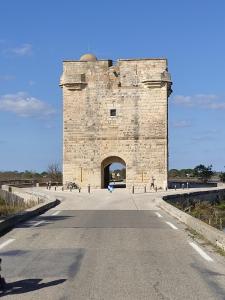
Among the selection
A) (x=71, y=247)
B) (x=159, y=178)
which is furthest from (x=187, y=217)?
(x=159, y=178)

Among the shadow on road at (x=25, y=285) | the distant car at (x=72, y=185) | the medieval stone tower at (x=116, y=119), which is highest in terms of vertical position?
the medieval stone tower at (x=116, y=119)

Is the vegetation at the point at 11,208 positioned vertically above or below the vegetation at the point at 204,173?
below

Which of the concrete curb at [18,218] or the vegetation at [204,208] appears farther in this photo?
the vegetation at [204,208]

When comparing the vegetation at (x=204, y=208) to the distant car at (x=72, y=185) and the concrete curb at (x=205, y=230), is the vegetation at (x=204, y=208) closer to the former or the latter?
the concrete curb at (x=205, y=230)

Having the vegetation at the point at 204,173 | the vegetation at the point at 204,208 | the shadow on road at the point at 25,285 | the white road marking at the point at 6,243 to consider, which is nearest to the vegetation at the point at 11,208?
the white road marking at the point at 6,243

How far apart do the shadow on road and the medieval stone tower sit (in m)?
46.2

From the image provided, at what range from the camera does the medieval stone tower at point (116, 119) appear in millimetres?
55812

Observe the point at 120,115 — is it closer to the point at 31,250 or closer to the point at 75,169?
the point at 75,169

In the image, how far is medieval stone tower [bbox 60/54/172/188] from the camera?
5581cm

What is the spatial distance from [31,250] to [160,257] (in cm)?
309

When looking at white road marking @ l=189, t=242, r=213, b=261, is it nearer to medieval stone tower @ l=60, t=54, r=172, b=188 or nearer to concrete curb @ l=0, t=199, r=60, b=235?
concrete curb @ l=0, t=199, r=60, b=235

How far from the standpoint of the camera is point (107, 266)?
1073 cm

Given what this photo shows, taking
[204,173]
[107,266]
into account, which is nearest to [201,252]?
[107,266]

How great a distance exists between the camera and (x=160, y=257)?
472 inches
